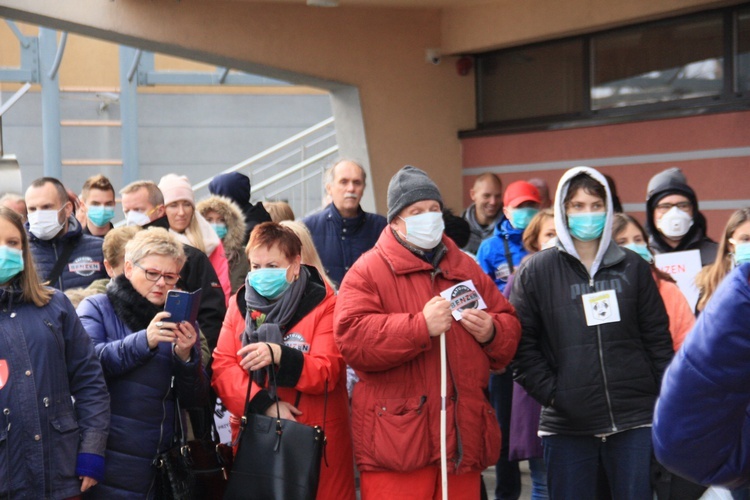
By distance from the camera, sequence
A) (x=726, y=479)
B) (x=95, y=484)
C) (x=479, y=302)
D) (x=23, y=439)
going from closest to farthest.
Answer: (x=726, y=479)
(x=23, y=439)
(x=95, y=484)
(x=479, y=302)

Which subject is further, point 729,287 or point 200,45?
point 200,45

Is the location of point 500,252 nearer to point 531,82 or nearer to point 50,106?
point 531,82

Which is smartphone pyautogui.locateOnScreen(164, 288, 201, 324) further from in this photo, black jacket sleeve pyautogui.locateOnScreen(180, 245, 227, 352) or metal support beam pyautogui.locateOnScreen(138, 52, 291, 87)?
metal support beam pyautogui.locateOnScreen(138, 52, 291, 87)

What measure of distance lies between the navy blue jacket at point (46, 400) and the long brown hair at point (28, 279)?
26 millimetres

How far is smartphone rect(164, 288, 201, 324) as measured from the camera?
13.7 ft

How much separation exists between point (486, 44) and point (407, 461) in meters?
6.56

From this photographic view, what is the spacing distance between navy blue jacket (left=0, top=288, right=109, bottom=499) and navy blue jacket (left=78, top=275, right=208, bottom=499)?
0.19 meters

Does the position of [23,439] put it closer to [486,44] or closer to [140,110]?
[486,44]

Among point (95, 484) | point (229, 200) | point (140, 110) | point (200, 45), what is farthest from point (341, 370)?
point (140, 110)

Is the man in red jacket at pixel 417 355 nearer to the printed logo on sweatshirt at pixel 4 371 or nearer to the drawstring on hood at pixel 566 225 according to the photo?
the drawstring on hood at pixel 566 225

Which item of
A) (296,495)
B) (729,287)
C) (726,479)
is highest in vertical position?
(729,287)

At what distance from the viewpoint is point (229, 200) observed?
7082mm

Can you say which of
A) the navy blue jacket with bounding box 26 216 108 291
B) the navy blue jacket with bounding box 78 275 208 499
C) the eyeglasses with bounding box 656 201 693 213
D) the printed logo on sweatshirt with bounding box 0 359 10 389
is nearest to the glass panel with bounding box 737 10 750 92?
the eyeglasses with bounding box 656 201 693 213

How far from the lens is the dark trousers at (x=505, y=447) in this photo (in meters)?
6.25
